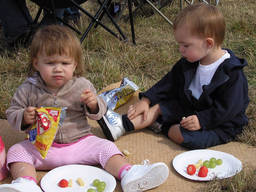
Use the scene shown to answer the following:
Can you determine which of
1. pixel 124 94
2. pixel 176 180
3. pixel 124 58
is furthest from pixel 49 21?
pixel 176 180

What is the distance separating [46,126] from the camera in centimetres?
193

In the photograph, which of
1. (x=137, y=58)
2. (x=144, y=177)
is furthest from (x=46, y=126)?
(x=137, y=58)

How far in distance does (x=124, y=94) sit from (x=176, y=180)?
1.07 m

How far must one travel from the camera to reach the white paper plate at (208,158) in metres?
2.04

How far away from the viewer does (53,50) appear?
1.95m

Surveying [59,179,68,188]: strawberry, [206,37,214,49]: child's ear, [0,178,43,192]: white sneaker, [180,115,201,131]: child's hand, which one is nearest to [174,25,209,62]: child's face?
[206,37,214,49]: child's ear

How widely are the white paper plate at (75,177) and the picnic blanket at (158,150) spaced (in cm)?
7

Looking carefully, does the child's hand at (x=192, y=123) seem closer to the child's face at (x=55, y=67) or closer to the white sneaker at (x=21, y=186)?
the child's face at (x=55, y=67)

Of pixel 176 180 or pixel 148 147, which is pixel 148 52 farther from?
pixel 176 180

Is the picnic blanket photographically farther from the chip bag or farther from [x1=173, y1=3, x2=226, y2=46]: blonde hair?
[x1=173, y1=3, x2=226, y2=46]: blonde hair

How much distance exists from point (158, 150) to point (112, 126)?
350 millimetres

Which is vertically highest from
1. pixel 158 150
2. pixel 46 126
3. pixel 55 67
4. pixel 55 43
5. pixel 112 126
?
pixel 55 43

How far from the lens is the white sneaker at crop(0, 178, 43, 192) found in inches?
66.3

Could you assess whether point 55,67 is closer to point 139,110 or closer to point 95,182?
point 95,182
